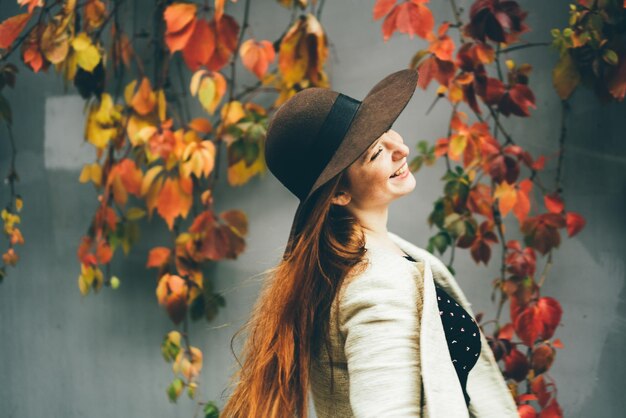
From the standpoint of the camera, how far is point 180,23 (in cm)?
184

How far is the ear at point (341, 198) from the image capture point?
126cm

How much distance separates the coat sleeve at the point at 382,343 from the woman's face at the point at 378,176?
0.19 metres

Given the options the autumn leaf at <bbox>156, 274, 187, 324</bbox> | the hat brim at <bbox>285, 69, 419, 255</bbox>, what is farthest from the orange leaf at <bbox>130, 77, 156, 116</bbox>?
the hat brim at <bbox>285, 69, 419, 255</bbox>

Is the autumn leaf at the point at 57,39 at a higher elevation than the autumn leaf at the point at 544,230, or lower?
higher

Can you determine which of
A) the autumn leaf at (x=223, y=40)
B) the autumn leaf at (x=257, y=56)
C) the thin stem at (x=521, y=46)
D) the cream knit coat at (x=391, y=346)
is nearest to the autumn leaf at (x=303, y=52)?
the autumn leaf at (x=257, y=56)

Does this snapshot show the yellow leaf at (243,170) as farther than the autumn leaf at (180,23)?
Yes

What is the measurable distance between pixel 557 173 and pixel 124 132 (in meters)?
1.26

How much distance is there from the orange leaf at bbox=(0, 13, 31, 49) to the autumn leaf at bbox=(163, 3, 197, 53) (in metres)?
0.47

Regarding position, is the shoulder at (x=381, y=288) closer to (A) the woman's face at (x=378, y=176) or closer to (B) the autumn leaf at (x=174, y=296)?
(A) the woman's face at (x=378, y=176)

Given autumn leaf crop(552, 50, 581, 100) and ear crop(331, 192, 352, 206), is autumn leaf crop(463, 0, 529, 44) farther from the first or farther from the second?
ear crop(331, 192, 352, 206)

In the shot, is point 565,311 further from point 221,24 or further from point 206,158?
point 221,24

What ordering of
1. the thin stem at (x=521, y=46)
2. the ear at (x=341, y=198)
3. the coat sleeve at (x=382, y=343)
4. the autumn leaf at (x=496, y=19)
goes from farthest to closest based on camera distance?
the thin stem at (x=521, y=46) → the autumn leaf at (x=496, y=19) → the ear at (x=341, y=198) → the coat sleeve at (x=382, y=343)

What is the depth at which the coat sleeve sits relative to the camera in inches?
40.4

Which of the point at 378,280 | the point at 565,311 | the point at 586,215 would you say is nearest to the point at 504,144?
the point at 586,215
